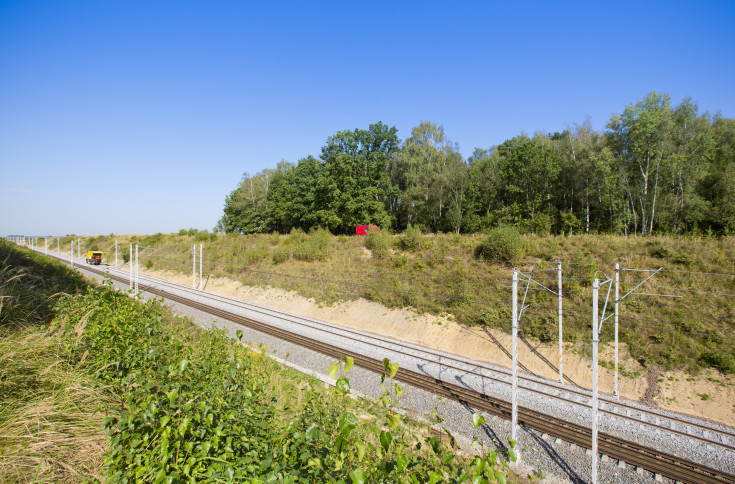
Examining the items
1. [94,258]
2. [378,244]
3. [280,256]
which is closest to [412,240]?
[378,244]

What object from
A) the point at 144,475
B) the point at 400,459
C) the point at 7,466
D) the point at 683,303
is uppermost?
the point at 400,459

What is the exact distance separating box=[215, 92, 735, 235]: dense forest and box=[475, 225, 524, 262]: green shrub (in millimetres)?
11821

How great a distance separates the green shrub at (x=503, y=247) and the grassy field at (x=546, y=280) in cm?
18

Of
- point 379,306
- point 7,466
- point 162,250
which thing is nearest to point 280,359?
point 379,306

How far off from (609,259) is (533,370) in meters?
8.36

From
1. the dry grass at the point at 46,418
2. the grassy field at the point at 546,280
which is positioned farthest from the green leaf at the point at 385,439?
the grassy field at the point at 546,280

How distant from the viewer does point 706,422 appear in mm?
9781

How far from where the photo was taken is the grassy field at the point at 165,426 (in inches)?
81.7

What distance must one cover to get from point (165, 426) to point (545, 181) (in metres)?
38.6

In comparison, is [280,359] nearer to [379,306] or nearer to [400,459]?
[379,306]

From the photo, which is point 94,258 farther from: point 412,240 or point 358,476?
point 358,476

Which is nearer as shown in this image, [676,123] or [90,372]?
[90,372]

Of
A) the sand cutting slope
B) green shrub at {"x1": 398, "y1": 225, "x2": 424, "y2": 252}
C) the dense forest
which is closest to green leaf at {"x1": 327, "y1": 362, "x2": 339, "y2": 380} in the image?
the sand cutting slope

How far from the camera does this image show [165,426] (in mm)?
2551
